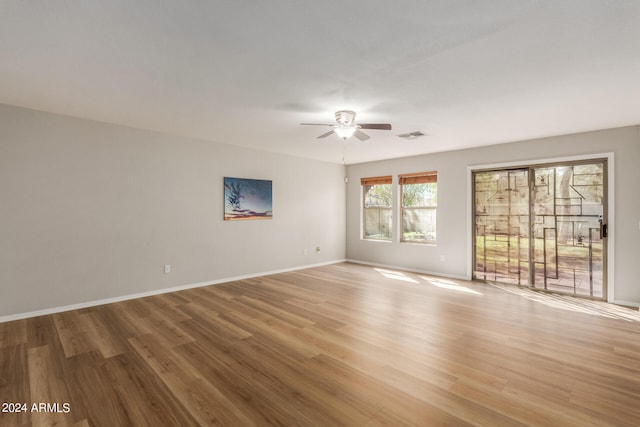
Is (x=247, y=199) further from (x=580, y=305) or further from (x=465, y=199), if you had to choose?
(x=580, y=305)

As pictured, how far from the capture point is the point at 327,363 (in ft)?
8.43

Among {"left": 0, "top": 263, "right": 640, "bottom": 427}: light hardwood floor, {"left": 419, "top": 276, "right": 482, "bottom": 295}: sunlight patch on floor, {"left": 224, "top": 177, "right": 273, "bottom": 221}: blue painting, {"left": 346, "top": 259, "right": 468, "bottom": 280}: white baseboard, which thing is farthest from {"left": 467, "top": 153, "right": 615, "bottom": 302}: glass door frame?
{"left": 224, "top": 177, "right": 273, "bottom": 221}: blue painting

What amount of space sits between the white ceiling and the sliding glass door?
1.05 metres

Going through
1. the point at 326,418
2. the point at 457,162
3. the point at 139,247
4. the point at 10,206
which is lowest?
the point at 326,418

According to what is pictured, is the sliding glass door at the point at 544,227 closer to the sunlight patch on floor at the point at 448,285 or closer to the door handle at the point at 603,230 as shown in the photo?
the door handle at the point at 603,230

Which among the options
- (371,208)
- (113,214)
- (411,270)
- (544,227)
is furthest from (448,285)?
(113,214)

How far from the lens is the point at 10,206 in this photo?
3.56 metres

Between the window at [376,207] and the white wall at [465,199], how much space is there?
6.4 inches

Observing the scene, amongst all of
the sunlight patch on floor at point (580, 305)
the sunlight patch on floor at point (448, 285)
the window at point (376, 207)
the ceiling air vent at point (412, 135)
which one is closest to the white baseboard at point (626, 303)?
the sunlight patch on floor at point (580, 305)

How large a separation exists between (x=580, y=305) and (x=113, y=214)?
670 cm

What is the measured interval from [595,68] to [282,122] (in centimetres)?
324

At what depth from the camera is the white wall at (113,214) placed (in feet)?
11.9

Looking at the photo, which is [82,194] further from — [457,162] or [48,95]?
[457,162]

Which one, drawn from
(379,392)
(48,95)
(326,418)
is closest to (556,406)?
(379,392)
